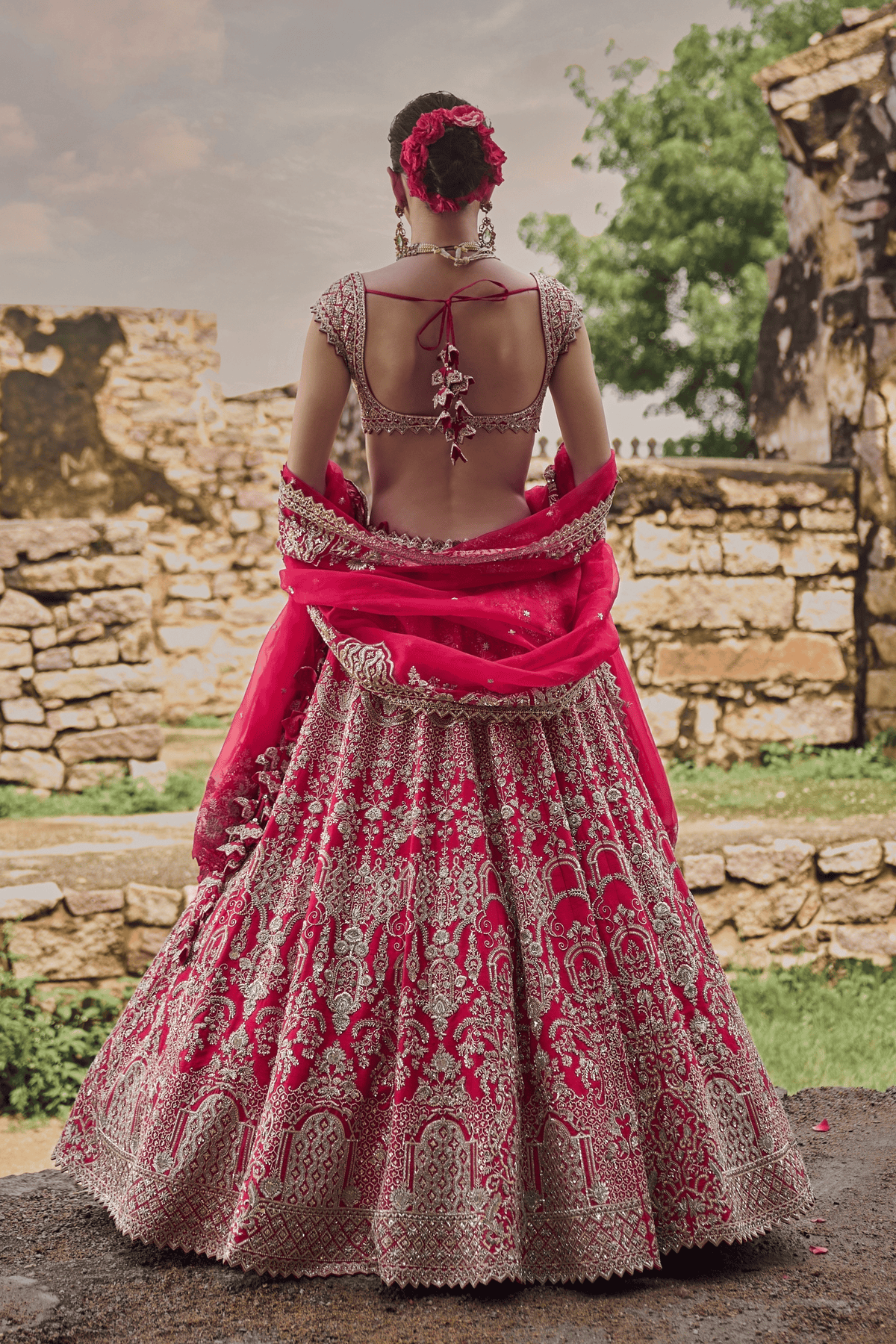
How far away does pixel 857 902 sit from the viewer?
15.4 ft

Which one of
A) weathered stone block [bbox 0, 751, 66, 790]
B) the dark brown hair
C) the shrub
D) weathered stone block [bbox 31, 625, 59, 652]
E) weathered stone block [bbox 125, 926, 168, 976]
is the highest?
the dark brown hair

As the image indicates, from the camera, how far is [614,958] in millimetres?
1883

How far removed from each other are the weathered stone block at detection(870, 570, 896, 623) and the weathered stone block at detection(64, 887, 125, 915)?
4122mm

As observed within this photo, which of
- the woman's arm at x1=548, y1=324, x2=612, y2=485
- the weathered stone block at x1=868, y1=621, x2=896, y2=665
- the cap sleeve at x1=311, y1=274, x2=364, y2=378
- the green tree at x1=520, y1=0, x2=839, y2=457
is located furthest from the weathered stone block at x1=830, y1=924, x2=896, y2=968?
the green tree at x1=520, y1=0, x2=839, y2=457

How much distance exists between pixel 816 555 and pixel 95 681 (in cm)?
387

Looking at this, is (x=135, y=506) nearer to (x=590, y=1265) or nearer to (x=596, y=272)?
(x=590, y=1265)

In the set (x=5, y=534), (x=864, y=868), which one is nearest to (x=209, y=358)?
(x=5, y=534)

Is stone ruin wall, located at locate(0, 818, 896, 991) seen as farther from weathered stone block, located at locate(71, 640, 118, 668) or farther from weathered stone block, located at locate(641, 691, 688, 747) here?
weathered stone block, located at locate(71, 640, 118, 668)

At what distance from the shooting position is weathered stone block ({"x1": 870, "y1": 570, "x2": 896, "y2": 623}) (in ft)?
19.3

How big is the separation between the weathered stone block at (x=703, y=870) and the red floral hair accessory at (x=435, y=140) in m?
3.01

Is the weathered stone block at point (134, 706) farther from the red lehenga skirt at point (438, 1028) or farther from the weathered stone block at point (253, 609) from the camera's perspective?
the red lehenga skirt at point (438, 1028)

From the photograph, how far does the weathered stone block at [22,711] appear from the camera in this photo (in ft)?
18.6

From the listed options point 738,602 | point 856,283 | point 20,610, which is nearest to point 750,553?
point 738,602

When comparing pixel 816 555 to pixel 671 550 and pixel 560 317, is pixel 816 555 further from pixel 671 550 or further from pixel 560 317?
pixel 560 317
